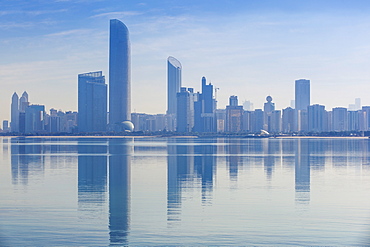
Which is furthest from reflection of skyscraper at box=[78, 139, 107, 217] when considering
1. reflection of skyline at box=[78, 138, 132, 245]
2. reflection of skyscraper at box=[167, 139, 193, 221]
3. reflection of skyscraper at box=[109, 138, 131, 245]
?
reflection of skyscraper at box=[167, 139, 193, 221]

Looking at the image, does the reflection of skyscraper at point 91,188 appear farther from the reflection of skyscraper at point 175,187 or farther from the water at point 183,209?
the reflection of skyscraper at point 175,187

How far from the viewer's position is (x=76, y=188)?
105 feet

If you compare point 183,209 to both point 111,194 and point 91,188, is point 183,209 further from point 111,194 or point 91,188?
point 91,188

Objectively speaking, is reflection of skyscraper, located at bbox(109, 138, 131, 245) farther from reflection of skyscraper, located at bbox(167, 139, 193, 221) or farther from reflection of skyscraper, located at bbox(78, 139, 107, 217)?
reflection of skyscraper, located at bbox(167, 139, 193, 221)

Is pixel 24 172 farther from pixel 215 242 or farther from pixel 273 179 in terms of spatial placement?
pixel 215 242

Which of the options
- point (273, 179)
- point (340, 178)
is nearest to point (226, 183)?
point (273, 179)

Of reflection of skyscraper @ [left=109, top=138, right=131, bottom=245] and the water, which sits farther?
reflection of skyscraper @ [left=109, top=138, right=131, bottom=245]

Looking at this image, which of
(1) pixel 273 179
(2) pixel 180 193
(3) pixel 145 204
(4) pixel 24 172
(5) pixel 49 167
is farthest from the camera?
(5) pixel 49 167

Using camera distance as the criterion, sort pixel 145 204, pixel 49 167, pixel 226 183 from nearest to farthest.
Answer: pixel 145 204
pixel 226 183
pixel 49 167

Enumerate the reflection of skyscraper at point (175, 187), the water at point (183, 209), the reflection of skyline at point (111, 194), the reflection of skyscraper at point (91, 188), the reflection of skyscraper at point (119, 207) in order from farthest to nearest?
the reflection of skyscraper at point (91, 188), the reflection of skyscraper at point (175, 187), the reflection of skyline at point (111, 194), the reflection of skyscraper at point (119, 207), the water at point (183, 209)

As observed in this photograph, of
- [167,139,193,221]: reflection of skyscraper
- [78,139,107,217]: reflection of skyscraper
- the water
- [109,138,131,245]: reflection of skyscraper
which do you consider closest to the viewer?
the water

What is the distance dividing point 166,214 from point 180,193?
6679 mm

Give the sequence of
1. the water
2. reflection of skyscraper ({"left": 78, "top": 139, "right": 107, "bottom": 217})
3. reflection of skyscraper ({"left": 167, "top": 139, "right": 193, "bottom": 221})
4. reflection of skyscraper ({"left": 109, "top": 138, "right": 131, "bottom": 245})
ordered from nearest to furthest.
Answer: the water → reflection of skyscraper ({"left": 109, "top": 138, "right": 131, "bottom": 245}) → reflection of skyscraper ({"left": 167, "top": 139, "right": 193, "bottom": 221}) → reflection of skyscraper ({"left": 78, "top": 139, "right": 107, "bottom": 217})

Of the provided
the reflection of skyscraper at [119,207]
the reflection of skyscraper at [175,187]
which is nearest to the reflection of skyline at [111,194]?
the reflection of skyscraper at [119,207]
